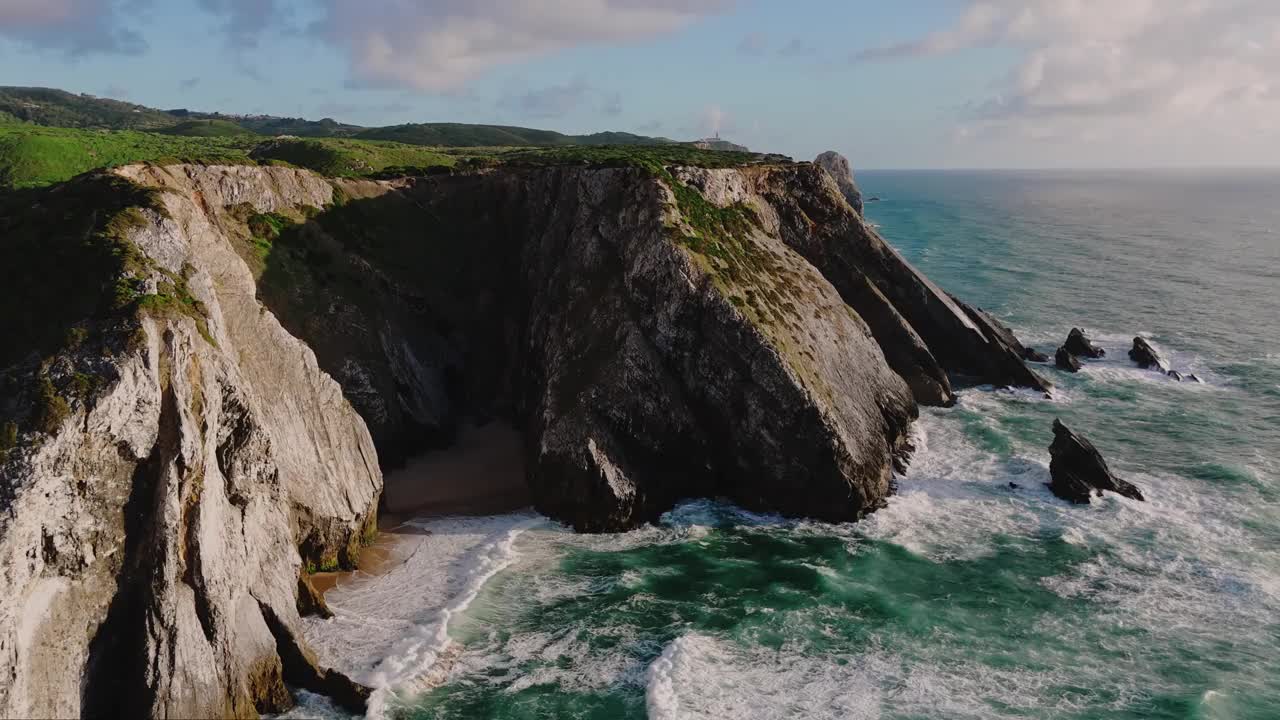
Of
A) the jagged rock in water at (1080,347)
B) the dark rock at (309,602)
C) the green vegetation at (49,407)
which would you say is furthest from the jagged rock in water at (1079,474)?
the green vegetation at (49,407)

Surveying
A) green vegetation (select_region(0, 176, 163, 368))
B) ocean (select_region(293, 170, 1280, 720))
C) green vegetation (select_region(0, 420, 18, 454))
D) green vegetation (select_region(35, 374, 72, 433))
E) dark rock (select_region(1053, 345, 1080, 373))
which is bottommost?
ocean (select_region(293, 170, 1280, 720))

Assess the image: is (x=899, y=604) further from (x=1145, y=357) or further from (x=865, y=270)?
(x=1145, y=357)

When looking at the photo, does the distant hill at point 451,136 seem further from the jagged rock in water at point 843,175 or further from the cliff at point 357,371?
the cliff at point 357,371

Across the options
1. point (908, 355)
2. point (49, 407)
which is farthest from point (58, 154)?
point (908, 355)

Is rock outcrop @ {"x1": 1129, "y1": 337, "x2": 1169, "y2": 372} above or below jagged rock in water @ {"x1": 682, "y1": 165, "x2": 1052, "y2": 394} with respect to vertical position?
below

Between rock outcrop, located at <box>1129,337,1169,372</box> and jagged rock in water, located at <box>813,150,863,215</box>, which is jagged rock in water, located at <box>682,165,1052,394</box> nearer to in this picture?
rock outcrop, located at <box>1129,337,1169,372</box>

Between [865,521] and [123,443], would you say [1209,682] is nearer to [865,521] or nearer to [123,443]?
[865,521]

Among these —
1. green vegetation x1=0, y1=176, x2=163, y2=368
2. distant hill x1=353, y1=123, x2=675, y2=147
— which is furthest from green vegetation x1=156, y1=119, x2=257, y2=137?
→ green vegetation x1=0, y1=176, x2=163, y2=368
